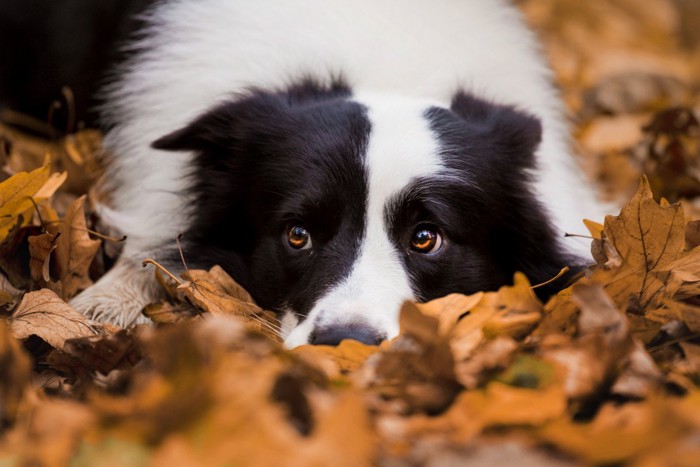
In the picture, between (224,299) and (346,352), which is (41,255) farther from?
(346,352)

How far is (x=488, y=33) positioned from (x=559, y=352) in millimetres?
1993

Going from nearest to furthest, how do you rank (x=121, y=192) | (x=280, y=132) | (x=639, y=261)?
(x=639, y=261)
(x=280, y=132)
(x=121, y=192)

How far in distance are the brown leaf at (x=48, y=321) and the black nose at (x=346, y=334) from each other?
0.52m

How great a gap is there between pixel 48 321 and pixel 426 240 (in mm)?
972

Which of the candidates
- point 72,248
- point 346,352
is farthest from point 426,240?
point 72,248

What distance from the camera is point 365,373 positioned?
148 cm

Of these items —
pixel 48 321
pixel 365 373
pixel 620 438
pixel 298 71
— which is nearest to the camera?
pixel 620 438

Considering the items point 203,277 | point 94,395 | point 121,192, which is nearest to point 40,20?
point 121,192

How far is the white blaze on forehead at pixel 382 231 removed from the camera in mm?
1850

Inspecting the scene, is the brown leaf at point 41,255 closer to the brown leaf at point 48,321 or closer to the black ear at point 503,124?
the brown leaf at point 48,321

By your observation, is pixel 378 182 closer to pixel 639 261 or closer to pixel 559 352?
pixel 639 261

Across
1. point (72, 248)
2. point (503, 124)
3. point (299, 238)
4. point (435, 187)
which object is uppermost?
point (503, 124)

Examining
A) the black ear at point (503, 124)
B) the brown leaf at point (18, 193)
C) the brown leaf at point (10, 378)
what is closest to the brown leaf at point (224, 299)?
the brown leaf at point (18, 193)

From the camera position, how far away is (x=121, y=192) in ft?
9.91
